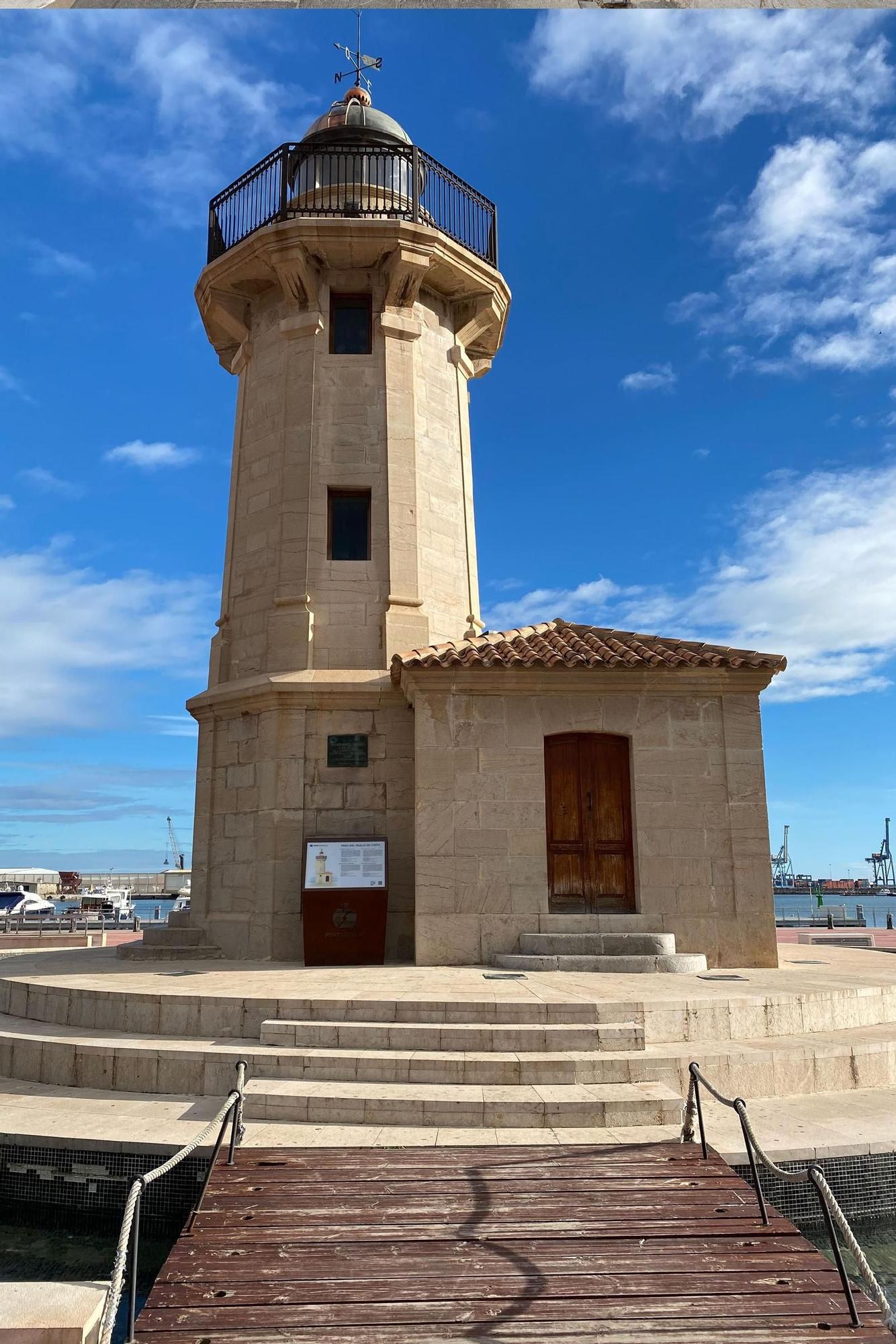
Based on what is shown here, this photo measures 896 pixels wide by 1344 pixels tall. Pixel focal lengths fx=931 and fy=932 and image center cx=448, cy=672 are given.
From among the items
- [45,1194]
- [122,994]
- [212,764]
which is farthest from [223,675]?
[45,1194]

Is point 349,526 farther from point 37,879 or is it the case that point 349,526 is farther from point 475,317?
point 37,879

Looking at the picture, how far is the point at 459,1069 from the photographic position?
27.2ft

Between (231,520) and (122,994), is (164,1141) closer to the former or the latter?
(122,994)

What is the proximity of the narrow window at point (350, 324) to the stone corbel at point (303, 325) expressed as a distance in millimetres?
376

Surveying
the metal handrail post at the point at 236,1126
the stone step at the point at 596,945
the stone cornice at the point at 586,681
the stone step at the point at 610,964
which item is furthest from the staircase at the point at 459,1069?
the stone cornice at the point at 586,681

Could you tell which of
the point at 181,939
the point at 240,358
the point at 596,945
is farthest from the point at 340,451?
the point at 596,945

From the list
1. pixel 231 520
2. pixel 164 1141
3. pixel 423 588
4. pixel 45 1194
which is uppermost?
pixel 231 520

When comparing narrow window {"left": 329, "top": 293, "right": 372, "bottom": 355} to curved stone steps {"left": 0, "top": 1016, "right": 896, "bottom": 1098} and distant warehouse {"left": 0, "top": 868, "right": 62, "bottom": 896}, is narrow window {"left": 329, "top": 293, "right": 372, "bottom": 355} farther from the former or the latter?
distant warehouse {"left": 0, "top": 868, "right": 62, "bottom": 896}

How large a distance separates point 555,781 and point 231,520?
7644 mm

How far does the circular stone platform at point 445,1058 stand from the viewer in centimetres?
761

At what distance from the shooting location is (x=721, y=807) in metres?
13.0

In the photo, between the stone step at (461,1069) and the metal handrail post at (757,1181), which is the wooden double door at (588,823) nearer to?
the stone step at (461,1069)

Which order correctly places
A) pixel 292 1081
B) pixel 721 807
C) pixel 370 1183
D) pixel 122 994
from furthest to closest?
A: pixel 721 807 < pixel 122 994 < pixel 292 1081 < pixel 370 1183

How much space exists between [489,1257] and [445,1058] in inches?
120
